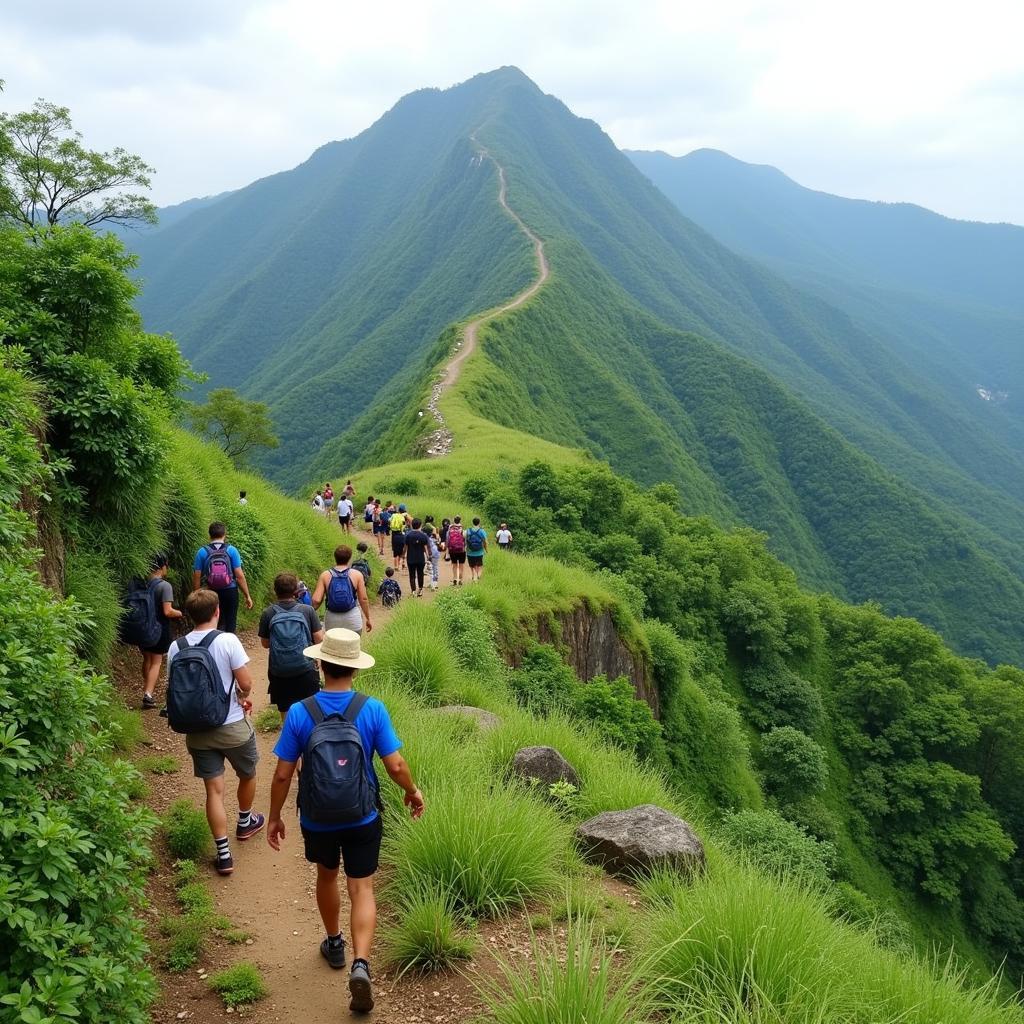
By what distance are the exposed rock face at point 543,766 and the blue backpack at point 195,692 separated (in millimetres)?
2667

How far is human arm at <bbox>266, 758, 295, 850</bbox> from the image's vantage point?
3967 millimetres

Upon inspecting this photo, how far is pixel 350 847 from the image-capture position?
12.8 ft

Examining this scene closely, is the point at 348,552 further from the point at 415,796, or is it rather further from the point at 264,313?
the point at 264,313

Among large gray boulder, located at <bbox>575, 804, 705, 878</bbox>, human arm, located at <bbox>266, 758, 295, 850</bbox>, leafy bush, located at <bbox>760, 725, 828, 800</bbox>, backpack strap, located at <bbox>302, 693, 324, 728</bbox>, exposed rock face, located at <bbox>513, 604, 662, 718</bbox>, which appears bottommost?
leafy bush, located at <bbox>760, 725, 828, 800</bbox>

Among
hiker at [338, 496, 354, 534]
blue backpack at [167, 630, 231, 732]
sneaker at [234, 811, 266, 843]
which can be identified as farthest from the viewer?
hiker at [338, 496, 354, 534]

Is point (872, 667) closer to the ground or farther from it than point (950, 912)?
farther from it

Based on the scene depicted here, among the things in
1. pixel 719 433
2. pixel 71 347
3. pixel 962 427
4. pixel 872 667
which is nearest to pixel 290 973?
pixel 71 347

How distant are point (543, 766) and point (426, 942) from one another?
7.78 feet

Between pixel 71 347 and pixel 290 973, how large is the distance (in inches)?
294

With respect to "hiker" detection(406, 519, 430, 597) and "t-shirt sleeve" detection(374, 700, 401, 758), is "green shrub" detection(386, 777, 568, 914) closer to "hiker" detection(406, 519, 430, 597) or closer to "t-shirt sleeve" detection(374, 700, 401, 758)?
"t-shirt sleeve" detection(374, 700, 401, 758)

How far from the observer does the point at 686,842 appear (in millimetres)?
5438

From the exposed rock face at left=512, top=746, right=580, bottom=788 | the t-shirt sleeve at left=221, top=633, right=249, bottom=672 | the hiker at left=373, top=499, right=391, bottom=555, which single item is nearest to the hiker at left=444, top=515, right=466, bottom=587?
the hiker at left=373, top=499, right=391, bottom=555

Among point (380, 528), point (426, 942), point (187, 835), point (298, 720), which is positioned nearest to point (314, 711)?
point (298, 720)

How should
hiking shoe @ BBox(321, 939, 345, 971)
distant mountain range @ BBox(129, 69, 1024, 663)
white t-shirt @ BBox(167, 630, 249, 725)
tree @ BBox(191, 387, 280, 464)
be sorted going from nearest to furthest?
hiking shoe @ BBox(321, 939, 345, 971)
white t-shirt @ BBox(167, 630, 249, 725)
tree @ BBox(191, 387, 280, 464)
distant mountain range @ BBox(129, 69, 1024, 663)
